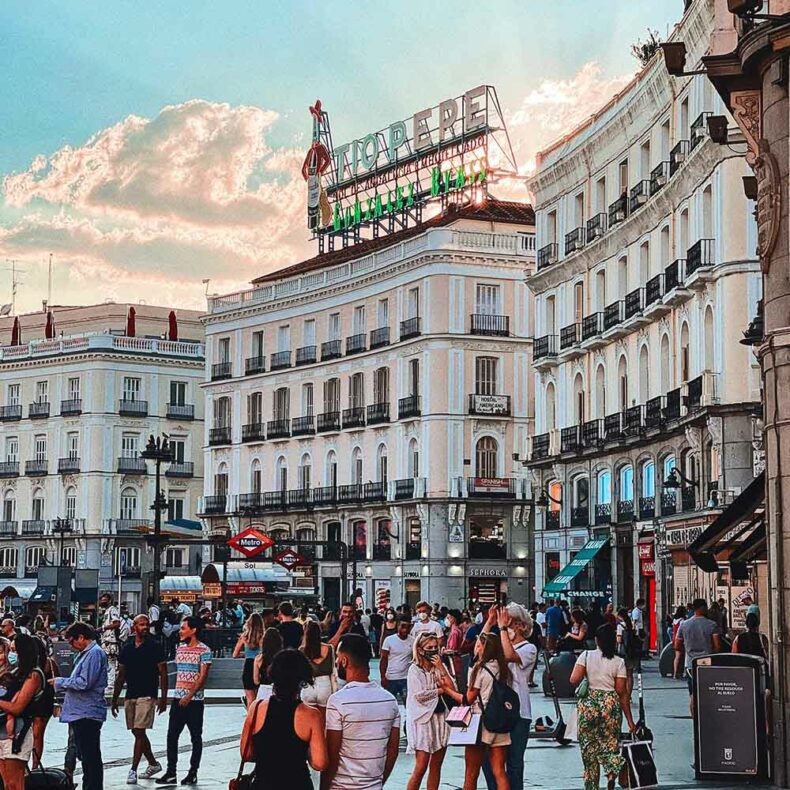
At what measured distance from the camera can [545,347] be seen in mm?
59250

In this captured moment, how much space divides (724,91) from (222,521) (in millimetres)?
66321

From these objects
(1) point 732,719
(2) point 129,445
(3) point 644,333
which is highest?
(2) point 129,445

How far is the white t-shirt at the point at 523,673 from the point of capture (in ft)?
49.6

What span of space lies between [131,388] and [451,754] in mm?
75842

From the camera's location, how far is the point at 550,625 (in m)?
38.8

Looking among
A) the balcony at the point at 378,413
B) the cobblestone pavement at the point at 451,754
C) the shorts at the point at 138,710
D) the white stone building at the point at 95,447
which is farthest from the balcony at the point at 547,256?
the shorts at the point at 138,710

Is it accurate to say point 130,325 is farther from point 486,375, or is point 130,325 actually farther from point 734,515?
point 734,515

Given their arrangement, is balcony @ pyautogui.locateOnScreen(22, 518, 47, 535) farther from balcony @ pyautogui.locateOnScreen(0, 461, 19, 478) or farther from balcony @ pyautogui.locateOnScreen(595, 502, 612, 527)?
balcony @ pyautogui.locateOnScreen(595, 502, 612, 527)

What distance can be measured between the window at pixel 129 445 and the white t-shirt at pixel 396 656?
7246 cm

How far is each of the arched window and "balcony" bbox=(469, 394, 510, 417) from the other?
109 cm

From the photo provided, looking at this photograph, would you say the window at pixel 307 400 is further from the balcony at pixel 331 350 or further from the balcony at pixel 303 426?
the balcony at pixel 331 350

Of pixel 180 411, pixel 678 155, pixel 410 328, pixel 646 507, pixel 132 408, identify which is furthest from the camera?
pixel 180 411

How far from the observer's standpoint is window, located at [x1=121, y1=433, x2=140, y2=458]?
93.9 m

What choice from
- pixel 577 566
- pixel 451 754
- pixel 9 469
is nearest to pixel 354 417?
pixel 577 566
